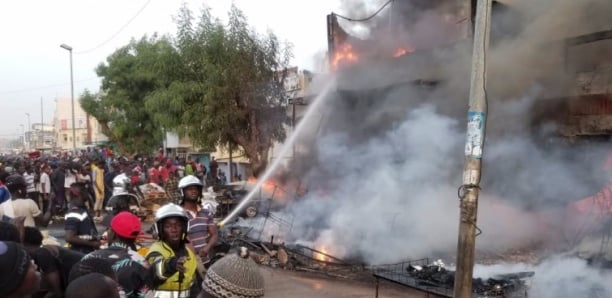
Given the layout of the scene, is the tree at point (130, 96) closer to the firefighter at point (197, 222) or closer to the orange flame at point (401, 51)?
the orange flame at point (401, 51)

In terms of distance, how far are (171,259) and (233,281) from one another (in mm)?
1466

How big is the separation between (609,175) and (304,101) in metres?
7.98

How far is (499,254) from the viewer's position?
8328mm

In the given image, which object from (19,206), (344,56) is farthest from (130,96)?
(19,206)

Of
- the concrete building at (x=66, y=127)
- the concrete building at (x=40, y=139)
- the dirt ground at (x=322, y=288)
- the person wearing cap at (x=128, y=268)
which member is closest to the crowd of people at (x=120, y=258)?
the person wearing cap at (x=128, y=268)

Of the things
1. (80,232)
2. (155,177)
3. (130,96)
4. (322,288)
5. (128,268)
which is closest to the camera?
(128,268)

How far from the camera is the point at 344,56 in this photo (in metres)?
14.2

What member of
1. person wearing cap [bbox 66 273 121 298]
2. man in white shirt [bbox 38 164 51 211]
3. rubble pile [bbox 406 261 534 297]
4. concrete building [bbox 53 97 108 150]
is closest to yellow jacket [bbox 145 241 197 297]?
person wearing cap [bbox 66 273 121 298]

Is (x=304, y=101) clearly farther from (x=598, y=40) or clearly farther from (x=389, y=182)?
(x=598, y=40)

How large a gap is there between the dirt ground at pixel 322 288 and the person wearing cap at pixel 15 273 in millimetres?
4912

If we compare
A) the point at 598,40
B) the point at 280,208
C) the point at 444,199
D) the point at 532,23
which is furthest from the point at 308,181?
the point at 598,40

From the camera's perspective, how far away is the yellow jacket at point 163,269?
3215mm

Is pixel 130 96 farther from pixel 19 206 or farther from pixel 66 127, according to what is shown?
pixel 66 127

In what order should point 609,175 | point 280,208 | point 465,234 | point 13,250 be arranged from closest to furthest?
point 13,250
point 465,234
point 609,175
point 280,208
